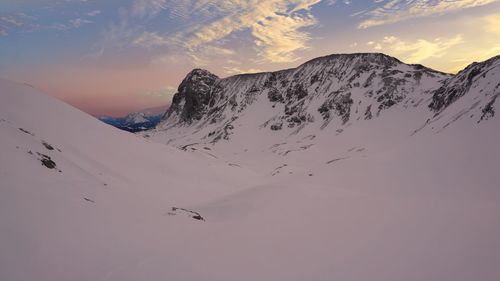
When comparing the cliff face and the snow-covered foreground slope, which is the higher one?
the cliff face

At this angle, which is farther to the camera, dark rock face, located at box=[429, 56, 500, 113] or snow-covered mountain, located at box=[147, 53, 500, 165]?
snow-covered mountain, located at box=[147, 53, 500, 165]

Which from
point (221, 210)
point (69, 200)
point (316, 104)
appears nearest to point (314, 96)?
point (316, 104)

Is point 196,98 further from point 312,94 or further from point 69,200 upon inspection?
point 69,200

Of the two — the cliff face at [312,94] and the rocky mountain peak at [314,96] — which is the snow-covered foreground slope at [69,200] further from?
the cliff face at [312,94]

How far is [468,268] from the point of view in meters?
8.92

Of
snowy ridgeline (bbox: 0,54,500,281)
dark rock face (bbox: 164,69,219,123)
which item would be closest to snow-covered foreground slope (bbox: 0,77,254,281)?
snowy ridgeline (bbox: 0,54,500,281)

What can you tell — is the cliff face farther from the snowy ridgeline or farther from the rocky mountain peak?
the snowy ridgeline

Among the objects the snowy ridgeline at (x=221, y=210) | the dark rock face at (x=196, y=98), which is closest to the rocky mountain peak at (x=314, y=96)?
the dark rock face at (x=196, y=98)

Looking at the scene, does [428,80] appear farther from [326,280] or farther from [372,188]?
[326,280]

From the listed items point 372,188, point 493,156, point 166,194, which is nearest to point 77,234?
point 166,194

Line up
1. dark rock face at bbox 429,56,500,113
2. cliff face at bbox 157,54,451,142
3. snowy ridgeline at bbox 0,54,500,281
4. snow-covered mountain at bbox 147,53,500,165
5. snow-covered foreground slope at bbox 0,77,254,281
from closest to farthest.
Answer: snow-covered foreground slope at bbox 0,77,254,281 < snowy ridgeline at bbox 0,54,500,281 < dark rock face at bbox 429,56,500,113 < snow-covered mountain at bbox 147,53,500,165 < cliff face at bbox 157,54,451,142

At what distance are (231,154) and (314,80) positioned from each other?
192 feet

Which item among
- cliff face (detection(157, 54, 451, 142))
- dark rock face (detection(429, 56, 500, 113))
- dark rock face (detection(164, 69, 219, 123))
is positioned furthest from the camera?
dark rock face (detection(164, 69, 219, 123))

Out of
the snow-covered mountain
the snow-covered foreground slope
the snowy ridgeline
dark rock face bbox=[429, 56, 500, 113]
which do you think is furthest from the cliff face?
the snow-covered foreground slope
